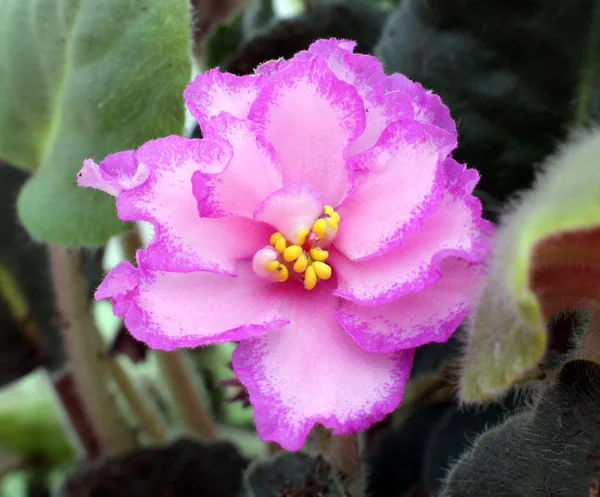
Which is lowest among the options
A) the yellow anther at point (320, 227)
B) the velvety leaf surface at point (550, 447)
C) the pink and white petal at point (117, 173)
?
the velvety leaf surface at point (550, 447)

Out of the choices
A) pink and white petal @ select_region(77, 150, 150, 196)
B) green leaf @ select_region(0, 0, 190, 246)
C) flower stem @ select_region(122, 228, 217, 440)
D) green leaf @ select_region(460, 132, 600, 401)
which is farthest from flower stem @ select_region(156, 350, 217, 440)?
green leaf @ select_region(460, 132, 600, 401)

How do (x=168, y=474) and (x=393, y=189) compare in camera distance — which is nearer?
(x=393, y=189)

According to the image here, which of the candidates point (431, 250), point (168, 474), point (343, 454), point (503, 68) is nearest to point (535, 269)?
point (431, 250)

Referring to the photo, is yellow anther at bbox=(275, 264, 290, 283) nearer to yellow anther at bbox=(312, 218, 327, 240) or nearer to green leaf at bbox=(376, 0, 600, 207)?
yellow anther at bbox=(312, 218, 327, 240)

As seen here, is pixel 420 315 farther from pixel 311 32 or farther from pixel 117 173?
pixel 311 32

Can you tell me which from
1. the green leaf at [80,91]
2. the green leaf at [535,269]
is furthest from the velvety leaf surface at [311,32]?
the green leaf at [535,269]

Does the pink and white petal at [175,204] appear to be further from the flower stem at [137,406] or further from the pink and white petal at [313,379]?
the flower stem at [137,406]
